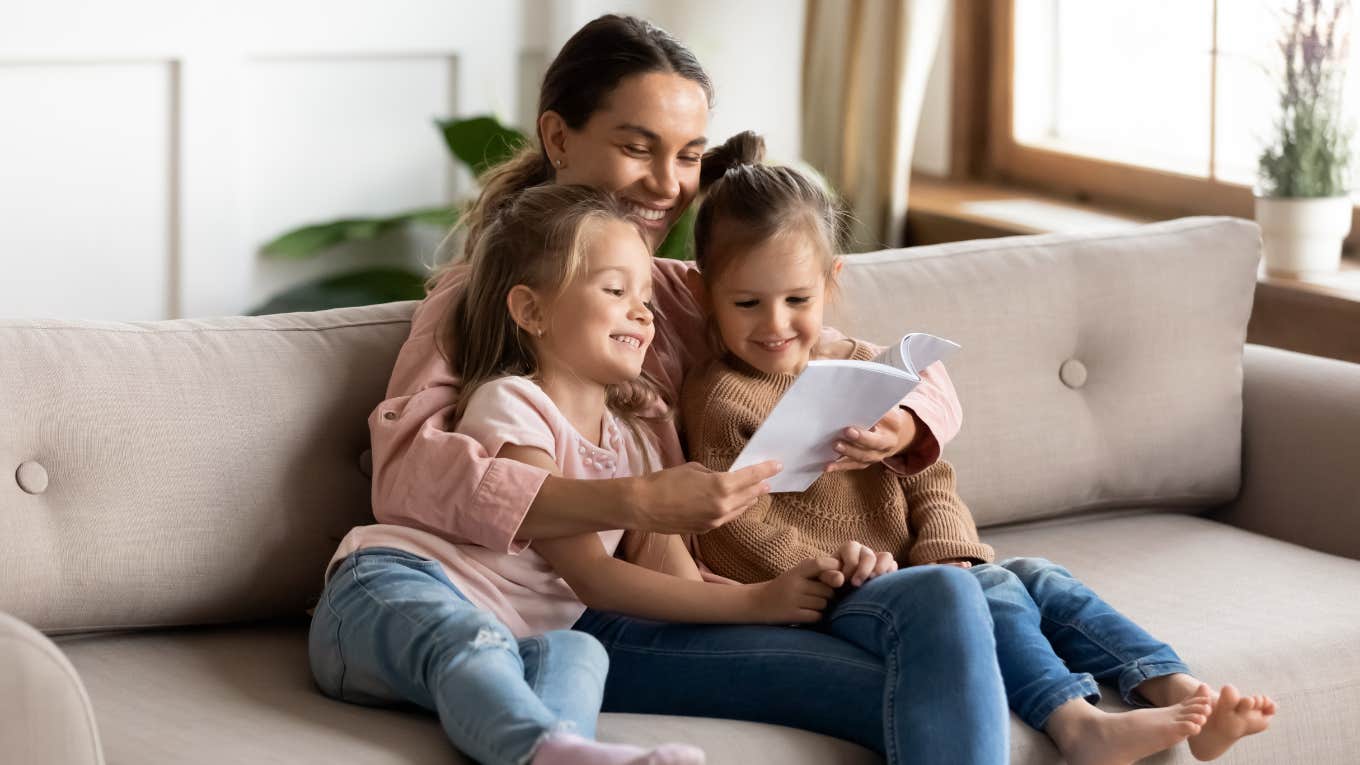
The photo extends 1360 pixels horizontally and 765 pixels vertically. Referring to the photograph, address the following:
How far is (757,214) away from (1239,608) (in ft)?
2.37

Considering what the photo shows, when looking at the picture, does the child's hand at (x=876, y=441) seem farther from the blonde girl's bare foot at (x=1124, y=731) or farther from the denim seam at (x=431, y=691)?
the denim seam at (x=431, y=691)

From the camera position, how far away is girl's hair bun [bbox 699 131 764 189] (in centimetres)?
204

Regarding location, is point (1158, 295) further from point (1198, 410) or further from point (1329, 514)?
point (1329, 514)

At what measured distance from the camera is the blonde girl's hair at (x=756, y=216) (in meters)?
1.85

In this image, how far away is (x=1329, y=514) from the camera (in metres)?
2.23

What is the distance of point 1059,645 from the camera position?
183 cm

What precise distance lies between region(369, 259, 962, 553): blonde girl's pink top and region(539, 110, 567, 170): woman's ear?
19cm

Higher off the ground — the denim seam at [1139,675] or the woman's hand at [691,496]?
the woman's hand at [691,496]

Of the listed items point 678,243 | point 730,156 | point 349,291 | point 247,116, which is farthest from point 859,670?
point 247,116

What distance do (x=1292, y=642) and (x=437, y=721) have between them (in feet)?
3.08

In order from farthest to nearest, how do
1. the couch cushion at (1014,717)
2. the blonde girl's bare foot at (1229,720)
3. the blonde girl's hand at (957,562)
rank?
the blonde girl's hand at (957,562) < the blonde girl's bare foot at (1229,720) < the couch cushion at (1014,717)

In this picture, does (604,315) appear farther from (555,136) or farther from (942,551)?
(942,551)

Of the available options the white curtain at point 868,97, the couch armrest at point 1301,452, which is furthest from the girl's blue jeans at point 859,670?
the white curtain at point 868,97

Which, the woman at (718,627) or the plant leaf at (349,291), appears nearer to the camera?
the woman at (718,627)
